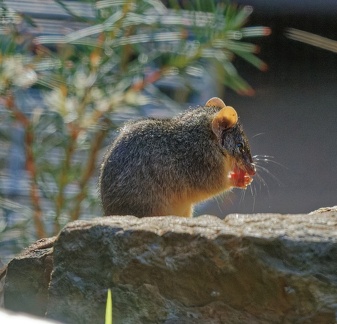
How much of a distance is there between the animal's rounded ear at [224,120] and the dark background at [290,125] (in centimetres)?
282

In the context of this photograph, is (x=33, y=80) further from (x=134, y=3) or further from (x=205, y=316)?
(x=205, y=316)

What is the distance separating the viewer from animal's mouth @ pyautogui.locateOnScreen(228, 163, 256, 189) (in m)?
3.70

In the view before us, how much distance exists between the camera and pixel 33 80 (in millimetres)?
4199

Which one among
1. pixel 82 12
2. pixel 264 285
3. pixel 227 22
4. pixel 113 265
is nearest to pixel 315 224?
pixel 264 285

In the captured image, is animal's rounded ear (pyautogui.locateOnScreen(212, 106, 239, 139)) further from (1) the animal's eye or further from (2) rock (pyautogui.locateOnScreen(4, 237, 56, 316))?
(2) rock (pyautogui.locateOnScreen(4, 237, 56, 316))

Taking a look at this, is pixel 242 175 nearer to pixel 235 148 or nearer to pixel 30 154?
pixel 235 148

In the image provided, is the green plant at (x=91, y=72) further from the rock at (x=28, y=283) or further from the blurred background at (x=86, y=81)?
the rock at (x=28, y=283)

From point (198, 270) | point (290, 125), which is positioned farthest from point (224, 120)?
point (290, 125)

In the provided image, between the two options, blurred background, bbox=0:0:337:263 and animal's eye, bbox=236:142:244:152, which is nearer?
animal's eye, bbox=236:142:244:152

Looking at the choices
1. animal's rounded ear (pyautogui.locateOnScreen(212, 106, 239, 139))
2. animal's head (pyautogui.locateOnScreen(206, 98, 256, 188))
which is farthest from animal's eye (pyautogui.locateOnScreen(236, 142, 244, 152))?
animal's rounded ear (pyautogui.locateOnScreen(212, 106, 239, 139))

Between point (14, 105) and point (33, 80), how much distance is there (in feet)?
0.70

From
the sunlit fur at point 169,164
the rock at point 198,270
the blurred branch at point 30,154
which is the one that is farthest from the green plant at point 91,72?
the rock at point 198,270

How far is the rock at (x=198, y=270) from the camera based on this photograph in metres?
2.43

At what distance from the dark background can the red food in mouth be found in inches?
106
